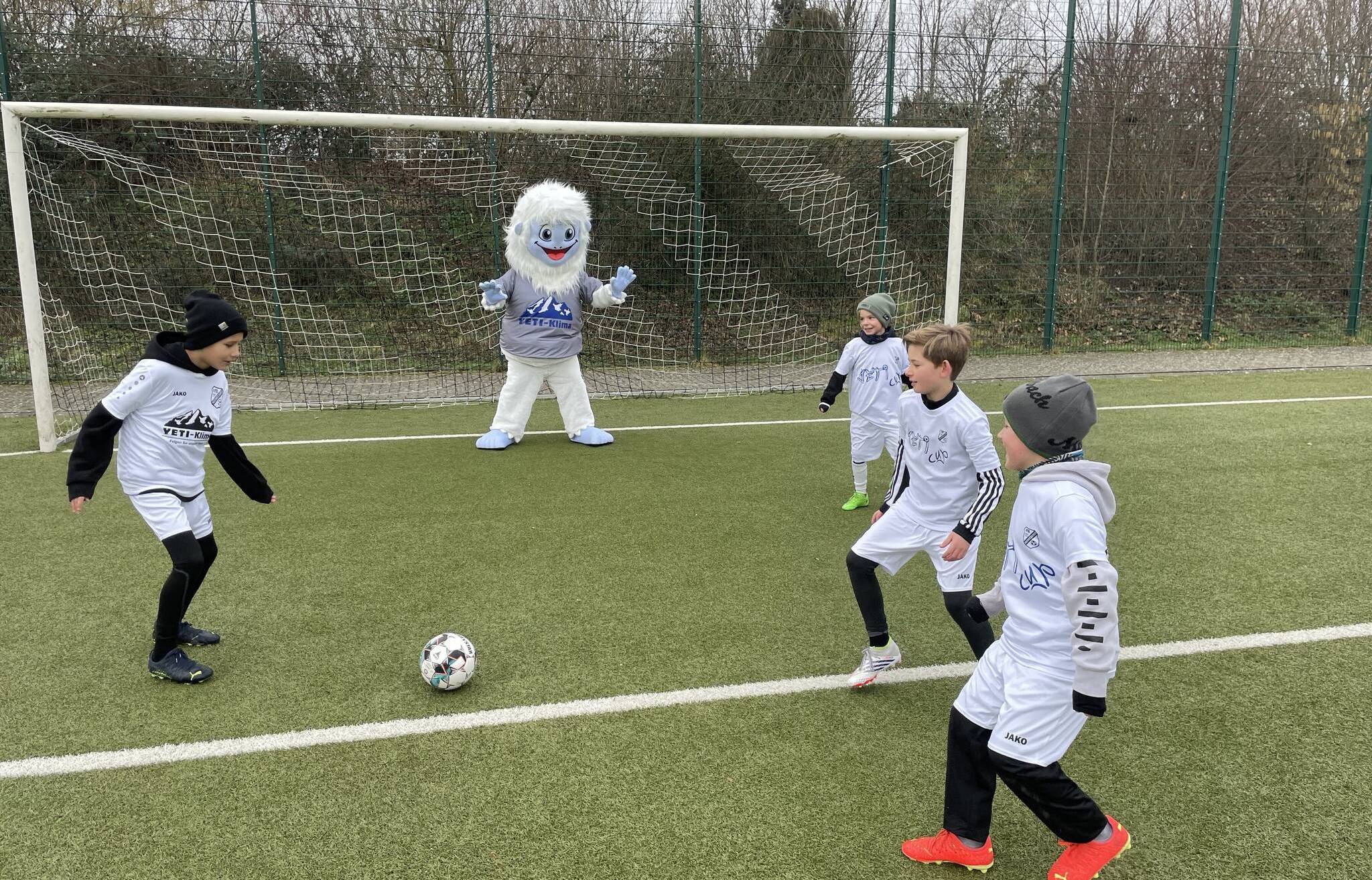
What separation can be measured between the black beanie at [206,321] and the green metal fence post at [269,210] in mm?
7725

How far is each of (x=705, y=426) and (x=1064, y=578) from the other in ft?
24.0

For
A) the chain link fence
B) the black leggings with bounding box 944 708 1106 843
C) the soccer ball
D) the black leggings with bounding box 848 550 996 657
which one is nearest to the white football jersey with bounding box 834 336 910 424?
the black leggings with bounding box 848 550 996 657

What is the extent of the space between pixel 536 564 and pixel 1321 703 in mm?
4053

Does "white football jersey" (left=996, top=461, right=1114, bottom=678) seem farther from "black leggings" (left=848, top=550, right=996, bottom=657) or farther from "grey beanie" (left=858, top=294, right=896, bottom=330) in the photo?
"grey beanie" (left=858, top=294, right=896, bottom=330)

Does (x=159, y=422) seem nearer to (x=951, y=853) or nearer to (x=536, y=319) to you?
(x=951, y=853)

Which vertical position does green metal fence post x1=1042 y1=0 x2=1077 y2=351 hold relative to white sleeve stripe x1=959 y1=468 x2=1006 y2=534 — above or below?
above

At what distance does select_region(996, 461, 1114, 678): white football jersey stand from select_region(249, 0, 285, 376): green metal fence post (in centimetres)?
1059

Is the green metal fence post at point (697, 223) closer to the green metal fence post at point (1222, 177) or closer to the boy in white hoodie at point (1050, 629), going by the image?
the green metal fence post at point (1222, 177)

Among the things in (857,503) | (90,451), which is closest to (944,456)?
(857,503)

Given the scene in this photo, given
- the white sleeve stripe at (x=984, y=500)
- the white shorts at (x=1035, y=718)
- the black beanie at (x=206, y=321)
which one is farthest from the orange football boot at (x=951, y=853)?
the black beanie at (x=206, y=321)

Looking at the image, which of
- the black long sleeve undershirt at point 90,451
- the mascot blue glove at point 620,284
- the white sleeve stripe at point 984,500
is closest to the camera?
the white sleeve stripe at point 984,500

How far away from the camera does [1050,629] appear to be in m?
2.70

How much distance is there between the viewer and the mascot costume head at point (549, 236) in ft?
28.9

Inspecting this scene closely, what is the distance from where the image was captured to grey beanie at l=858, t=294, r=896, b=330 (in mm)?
6145
